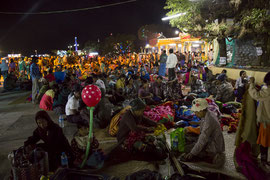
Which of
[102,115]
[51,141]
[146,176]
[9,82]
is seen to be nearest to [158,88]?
[102,115]

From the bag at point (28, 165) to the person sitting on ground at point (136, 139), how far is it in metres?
1.63

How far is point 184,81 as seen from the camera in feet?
44.4

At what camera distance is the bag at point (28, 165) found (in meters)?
2.89

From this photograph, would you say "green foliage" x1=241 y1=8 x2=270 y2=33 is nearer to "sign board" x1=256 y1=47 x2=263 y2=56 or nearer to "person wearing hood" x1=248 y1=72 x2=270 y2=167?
"sign board" x1=256 y1=47 x2=263 y2=56

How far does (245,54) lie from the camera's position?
551 inches

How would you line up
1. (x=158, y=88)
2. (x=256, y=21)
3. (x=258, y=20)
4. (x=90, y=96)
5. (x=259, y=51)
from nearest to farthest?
(x=90, y=96)
(x=158, y=88)
(x=258, y=20)
(x=256, y=21)
(x=259, y=51)

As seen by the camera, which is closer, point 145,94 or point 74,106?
point 74,106

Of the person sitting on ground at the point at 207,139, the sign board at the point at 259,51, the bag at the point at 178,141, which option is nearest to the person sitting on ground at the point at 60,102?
the bag at the point at 178,141

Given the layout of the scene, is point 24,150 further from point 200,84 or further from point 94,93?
point 200,84

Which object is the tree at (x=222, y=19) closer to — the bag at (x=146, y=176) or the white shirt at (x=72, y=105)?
the white shirt at (x=72, y=105)

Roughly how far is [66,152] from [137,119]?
1.49m

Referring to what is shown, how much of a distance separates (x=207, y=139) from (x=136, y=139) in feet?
4.34

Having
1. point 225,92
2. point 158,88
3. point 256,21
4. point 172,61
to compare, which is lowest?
point 225,92

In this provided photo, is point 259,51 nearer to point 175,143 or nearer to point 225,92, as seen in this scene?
point 225,92
